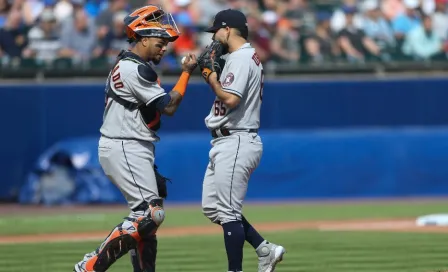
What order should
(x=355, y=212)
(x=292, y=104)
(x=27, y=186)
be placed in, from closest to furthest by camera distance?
(x=355, y=212) → (x=27, y=186) → (x=292, y=104)

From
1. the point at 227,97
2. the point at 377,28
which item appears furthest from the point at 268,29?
the point at 227,97

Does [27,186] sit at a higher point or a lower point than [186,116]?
lower

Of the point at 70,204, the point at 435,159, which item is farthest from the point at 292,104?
the point at 70,204

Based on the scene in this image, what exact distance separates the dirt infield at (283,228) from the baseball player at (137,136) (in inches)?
161

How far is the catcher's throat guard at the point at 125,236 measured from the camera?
22.9 ft

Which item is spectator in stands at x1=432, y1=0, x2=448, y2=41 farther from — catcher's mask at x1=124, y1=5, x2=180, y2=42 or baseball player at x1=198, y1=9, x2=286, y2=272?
catcher's mask at x1=124, y1=5, x2=180, y2=42

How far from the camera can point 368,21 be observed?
17219mm

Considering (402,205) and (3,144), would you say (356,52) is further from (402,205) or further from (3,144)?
(3,144)

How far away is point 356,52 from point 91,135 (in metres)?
4.75

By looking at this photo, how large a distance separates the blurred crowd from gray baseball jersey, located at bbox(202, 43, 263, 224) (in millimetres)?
9118

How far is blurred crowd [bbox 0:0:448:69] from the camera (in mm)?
16422

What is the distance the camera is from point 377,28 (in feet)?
56.8

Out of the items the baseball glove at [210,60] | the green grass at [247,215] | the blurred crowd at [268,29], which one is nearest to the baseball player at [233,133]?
the baseball glove at [210,60]

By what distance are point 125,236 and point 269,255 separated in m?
1.18
